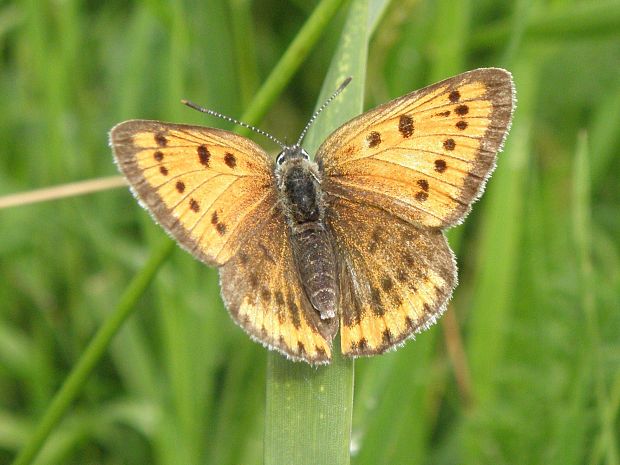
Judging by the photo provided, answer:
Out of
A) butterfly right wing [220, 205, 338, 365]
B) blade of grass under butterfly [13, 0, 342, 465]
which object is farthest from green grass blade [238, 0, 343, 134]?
butterfly right wing [220, 205, 338, 365]

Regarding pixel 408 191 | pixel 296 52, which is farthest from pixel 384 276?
pixel 296 52

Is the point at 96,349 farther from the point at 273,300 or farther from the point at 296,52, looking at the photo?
the point at 296,52

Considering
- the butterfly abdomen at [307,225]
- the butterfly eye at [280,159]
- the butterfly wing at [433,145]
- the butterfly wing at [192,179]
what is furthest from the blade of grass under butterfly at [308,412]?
the butterfly eye at [280,159]

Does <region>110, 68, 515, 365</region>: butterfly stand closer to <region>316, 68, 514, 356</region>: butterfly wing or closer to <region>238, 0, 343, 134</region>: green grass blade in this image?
<region>316, 68, 514, 356</region>: butterfly wing

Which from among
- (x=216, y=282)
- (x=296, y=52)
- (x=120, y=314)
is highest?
(x=296, y=52)

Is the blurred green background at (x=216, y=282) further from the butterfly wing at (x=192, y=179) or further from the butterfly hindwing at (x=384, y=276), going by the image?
the butterfly wing at (x=192, y=179)

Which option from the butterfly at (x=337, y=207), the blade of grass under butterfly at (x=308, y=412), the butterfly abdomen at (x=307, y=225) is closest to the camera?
A: the blade of grass under butterfly at (x=308, y=412)
